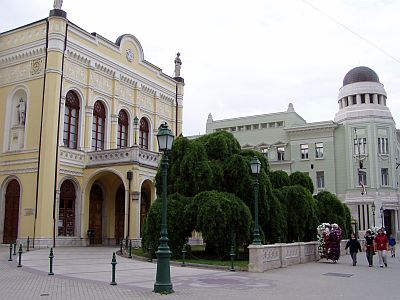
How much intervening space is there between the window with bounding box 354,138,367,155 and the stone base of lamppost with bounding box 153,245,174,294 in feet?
148

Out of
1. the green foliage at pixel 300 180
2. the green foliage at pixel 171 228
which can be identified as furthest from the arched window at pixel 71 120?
the green foliage at pixel 300 180

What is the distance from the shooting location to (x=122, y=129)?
3584 centimetres

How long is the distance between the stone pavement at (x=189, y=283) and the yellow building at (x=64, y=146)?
10.1m

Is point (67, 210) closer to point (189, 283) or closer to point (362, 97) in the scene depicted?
point (189, 283)

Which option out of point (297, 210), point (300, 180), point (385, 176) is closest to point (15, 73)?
point (300, 180)

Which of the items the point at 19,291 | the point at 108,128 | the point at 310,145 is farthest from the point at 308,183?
the point at 310,145

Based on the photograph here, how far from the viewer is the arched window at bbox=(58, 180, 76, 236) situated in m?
29.4

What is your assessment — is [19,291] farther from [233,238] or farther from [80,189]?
[80,189]

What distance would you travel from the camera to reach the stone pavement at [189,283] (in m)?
11.4

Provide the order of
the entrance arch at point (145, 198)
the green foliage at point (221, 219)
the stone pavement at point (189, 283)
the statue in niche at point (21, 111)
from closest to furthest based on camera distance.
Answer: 1. the stone pavement at point (189, 283)
2. the green foliage at point (221, 219)
3. the statue in niche at point (21, 111)
4. the entrance arch at point (145, 198)

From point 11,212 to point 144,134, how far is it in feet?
40.8

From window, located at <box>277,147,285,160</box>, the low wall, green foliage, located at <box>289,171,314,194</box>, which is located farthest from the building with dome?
the low wall

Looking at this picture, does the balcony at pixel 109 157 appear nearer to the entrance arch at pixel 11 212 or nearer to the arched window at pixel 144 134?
the entrance arch at pixel 11 212

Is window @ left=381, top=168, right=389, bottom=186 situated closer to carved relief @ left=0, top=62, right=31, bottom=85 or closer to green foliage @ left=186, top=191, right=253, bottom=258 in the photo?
green foliage @ left=186, top=191, right=253, bottom=258
